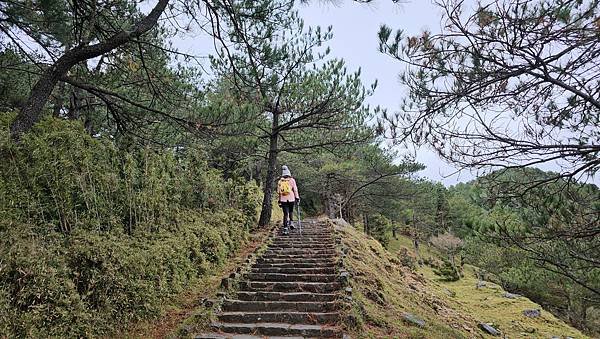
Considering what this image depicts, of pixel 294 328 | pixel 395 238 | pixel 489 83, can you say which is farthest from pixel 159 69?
pixel 395 238

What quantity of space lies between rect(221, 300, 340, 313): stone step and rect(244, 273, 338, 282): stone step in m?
1.05

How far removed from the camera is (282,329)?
4910 mm

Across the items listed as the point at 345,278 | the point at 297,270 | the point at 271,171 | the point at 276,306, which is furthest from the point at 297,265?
the point at 271,171

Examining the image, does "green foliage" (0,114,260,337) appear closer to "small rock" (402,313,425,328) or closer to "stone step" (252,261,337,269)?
"stone step" (252,261,337,269)

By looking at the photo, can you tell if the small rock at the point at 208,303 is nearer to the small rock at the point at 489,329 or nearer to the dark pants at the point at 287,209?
the dark pants at the point at 287,209

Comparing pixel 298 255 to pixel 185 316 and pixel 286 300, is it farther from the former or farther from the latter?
pixel 185 316

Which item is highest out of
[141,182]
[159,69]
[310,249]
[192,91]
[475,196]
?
[159,69]

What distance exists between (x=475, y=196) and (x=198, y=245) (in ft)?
15.5

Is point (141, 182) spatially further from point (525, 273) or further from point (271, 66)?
point (525, 273)

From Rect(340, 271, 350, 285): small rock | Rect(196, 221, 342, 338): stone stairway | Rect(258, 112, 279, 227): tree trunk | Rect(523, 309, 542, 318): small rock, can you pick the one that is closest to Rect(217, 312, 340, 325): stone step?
Rect(196, 221, 342, 338): stone stairway

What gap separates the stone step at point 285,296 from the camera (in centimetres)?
580

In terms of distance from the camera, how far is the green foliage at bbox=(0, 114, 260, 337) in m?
3.44

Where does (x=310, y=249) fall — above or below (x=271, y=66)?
below

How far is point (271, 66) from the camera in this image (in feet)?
19.9
